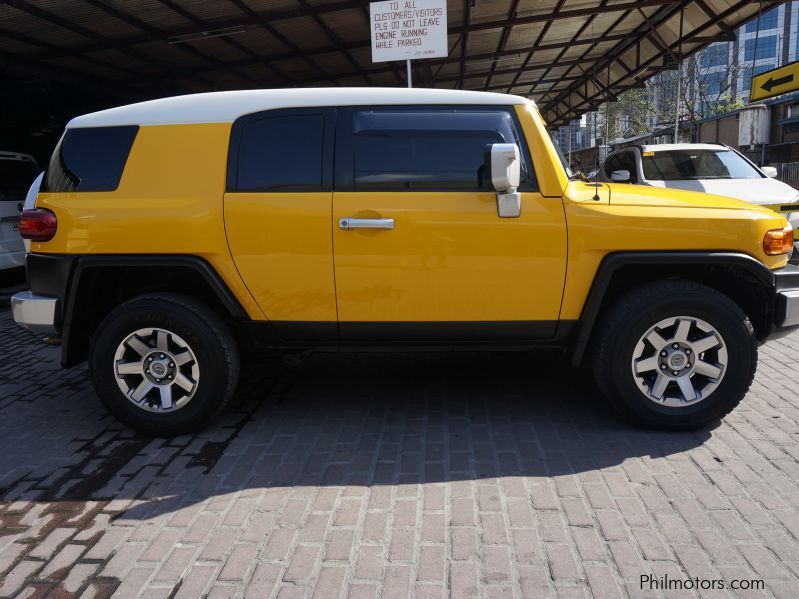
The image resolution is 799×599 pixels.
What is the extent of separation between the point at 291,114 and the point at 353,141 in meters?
0.41

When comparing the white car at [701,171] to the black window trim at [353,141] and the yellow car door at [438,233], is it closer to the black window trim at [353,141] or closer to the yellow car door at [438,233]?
the black window trim at [353,141]

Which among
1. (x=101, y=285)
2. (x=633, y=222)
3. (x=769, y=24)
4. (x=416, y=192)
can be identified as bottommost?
(x=101, y=285)

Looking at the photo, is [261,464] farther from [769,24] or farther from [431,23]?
[769,24]

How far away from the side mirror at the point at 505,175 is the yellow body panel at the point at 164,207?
59.6 inches

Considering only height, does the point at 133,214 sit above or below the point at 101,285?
above

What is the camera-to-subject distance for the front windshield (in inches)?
311

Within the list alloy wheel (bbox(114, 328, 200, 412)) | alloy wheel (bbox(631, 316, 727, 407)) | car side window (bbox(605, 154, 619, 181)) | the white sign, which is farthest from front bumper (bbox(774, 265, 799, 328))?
car side window (bbox(605, 154, 619, 181))

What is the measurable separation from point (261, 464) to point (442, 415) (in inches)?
47.2

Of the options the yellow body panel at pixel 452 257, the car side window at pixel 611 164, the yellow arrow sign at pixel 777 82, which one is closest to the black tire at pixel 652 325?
the yellow body panel at pixel 452 257

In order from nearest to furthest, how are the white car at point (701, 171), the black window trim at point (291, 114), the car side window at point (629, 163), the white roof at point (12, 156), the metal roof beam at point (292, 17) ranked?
the black window trim at point (291, 114) < the white car at point (701, 171) < the car side window at point (629, 163) < the white roof at point (12, 156) < the metal roof beam at point (292, 17)

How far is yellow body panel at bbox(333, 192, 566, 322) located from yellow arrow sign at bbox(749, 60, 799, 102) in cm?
1186

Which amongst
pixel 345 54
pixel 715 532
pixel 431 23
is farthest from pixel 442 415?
pixel 345 54

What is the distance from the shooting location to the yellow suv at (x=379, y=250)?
341 centimetres

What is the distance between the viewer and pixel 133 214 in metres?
3.52
